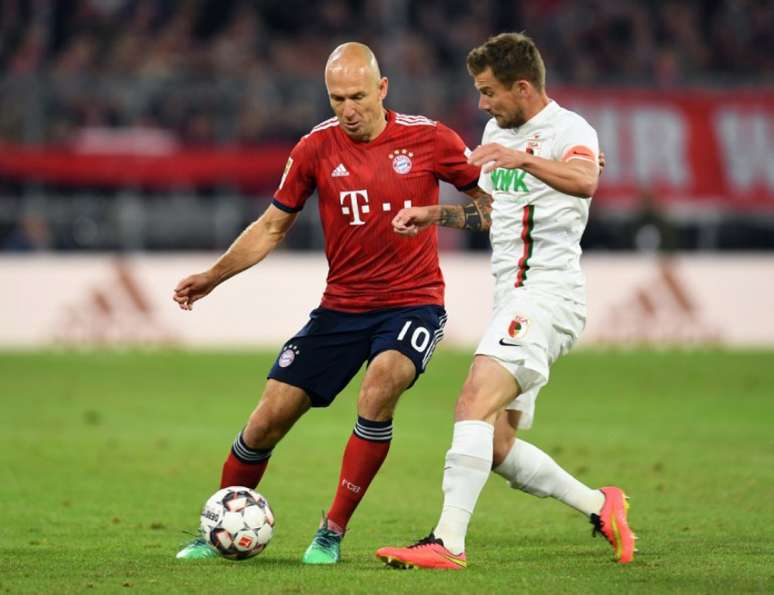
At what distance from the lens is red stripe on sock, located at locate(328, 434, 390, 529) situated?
24.8 feet

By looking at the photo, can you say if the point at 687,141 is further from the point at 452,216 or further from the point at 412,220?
the point at 412,220

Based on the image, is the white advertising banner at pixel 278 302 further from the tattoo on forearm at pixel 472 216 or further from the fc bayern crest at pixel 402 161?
the tattoo on forearm at pixel 472 216

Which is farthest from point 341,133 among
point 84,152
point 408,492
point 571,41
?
point 571,41

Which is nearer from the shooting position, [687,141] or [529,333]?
[529,333]

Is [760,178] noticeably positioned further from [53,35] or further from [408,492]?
[408,492]

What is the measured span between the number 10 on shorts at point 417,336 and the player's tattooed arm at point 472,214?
0.54 meters

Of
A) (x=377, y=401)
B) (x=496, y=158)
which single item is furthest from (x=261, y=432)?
(x=496, y=158)

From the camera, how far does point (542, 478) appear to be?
7645 mm

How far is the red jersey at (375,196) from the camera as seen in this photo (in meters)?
7.71

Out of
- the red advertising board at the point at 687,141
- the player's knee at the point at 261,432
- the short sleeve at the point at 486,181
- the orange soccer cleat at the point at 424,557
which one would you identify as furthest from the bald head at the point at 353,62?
the red advertising board at the point at 687,141

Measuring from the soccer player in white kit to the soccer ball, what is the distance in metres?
0.70

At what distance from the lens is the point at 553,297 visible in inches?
290

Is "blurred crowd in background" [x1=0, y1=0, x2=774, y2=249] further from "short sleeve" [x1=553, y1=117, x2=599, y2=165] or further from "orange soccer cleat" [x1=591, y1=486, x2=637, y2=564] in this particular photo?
"short sleeve" [x1=553, y1=117, x2=599, y2=165]

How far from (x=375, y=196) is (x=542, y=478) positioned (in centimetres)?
165
